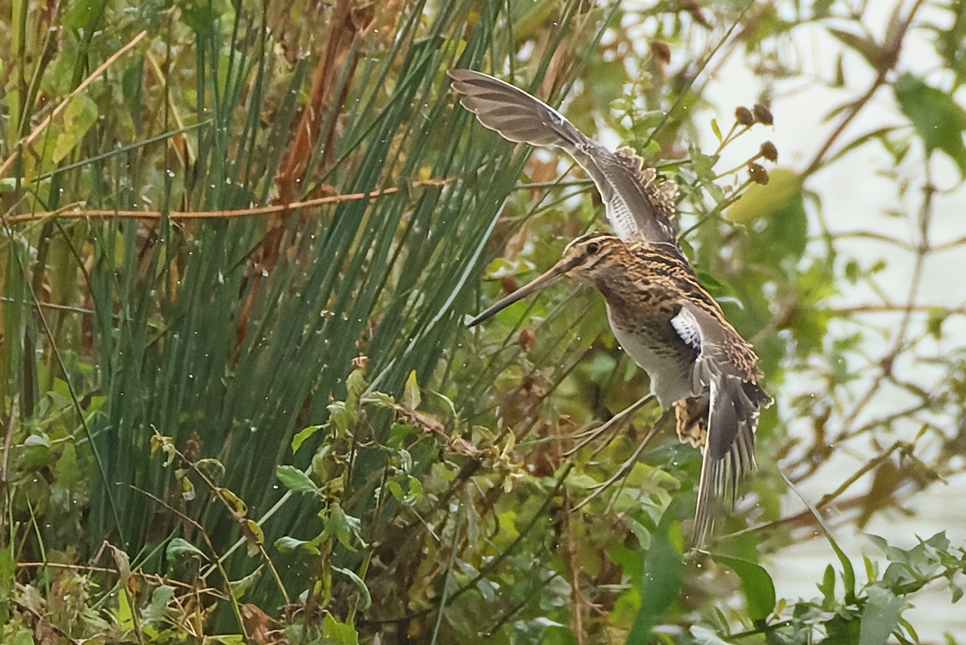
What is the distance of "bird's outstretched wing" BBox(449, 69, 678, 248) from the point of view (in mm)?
494

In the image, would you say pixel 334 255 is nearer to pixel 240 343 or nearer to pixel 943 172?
pixel 240 343

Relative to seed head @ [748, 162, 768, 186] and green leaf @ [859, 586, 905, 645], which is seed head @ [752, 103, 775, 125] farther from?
green leaf @ [859, 586, 905, 645]

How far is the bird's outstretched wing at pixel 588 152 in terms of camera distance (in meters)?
0.49

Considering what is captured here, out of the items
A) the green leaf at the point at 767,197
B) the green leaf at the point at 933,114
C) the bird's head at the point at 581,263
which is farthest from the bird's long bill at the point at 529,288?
the green leaf at the point at 933,114

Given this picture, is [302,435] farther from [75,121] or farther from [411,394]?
[75,121]

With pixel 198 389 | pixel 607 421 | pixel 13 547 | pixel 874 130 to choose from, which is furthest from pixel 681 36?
pixel 13 547

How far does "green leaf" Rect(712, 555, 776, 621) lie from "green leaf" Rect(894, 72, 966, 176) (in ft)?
0.82

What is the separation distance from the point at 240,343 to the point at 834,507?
0.32m

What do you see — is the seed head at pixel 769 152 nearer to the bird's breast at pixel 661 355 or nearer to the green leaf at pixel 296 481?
the bird's breast at pixel 661 355

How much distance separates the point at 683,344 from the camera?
1.53 ft

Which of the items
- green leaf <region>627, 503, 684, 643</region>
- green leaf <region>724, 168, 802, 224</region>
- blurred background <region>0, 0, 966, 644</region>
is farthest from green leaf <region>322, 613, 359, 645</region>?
green leaf <region>724, 168, 802, 224</region>

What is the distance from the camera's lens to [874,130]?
2.03 ft

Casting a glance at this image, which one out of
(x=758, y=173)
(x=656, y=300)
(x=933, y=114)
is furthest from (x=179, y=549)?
(x=933, y=114)

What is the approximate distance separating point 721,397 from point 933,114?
0.83 ft
